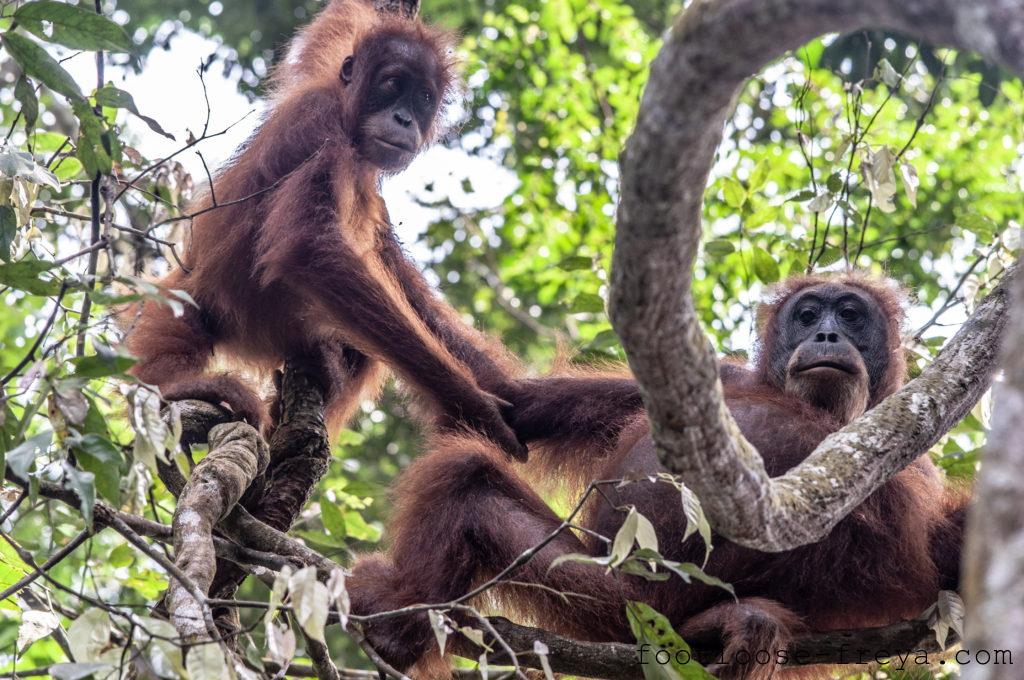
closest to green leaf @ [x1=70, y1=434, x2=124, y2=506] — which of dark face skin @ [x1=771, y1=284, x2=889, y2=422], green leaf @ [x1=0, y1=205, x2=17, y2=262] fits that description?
green leaf @ [x1=0, y1=205, x2=17, y2=262]

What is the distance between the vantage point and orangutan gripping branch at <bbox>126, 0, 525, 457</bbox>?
4582mm

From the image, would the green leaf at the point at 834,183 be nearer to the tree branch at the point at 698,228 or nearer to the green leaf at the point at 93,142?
the tree branch at the point at 698,228

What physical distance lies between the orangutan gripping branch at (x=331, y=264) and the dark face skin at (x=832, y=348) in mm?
1291

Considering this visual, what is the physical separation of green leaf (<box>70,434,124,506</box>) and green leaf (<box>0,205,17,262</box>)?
3.44 ft

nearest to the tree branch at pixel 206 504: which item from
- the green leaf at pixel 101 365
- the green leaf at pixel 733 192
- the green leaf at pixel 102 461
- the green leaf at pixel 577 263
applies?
the green leaf at pixel 102 461

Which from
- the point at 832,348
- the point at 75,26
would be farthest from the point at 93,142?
the point at 832,348

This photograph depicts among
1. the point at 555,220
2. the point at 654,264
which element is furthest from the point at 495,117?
the point at 654,264

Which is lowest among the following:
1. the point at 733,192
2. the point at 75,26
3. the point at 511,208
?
the point at 75,26

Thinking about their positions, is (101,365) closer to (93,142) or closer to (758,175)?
(93,142)

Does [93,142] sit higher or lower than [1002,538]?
higher

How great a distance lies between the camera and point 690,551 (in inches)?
151

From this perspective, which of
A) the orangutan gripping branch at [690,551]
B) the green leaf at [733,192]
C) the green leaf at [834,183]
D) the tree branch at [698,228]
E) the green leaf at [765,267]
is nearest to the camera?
the tree branch at [698,228]

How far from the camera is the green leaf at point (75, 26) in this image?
296 centimetres

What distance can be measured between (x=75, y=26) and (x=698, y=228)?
1987 mm
